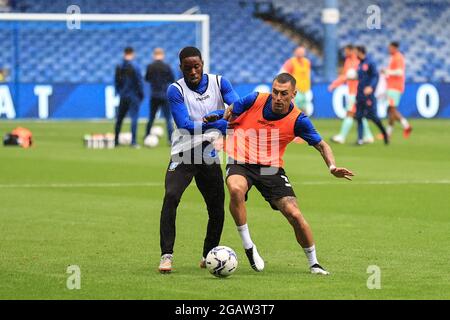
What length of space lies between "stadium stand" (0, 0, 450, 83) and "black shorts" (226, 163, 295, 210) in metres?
26.4

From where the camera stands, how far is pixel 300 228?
420 inches

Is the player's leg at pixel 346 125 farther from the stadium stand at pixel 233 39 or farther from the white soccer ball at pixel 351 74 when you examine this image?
the stadium stand at pixel 233 39

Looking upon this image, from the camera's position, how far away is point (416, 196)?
1731cm

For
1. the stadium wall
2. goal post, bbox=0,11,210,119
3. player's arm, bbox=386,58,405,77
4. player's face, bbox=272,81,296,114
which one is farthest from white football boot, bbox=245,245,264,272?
the stadium wall

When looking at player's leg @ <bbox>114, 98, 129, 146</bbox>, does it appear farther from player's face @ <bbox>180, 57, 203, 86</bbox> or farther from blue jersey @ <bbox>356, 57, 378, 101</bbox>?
player's face @ <bbox>180, 57, 203, 86</bbox>

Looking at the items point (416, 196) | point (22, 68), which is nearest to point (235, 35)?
point (22, 68)

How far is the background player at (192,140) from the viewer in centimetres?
1098

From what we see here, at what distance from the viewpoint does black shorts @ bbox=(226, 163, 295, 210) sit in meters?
10.8

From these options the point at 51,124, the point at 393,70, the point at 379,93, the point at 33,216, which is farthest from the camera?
the point at 51,124

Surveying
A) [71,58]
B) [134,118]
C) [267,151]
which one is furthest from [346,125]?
[267,151]

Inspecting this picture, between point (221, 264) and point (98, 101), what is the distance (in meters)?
25.6

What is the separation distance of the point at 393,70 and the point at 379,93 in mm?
2703
